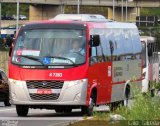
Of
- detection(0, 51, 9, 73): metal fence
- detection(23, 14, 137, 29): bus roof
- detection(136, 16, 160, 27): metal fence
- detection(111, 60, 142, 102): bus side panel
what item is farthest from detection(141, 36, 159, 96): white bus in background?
detection(136, 16, 160, 27): metal fence

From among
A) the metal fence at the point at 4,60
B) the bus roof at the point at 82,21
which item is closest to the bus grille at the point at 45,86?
the bus roof at the point at 82,21

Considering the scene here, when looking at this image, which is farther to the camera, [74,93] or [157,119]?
[74,93]

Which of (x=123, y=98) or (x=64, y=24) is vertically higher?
(x=64, y=24)

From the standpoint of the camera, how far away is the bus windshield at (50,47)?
24969mm

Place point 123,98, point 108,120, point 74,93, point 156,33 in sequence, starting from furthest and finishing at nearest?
point 156,33 < point 123,98 < point 74,93 < point 108,120

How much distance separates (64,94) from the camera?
80.7 feet

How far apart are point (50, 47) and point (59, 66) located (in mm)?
685

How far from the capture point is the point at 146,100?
16797mm

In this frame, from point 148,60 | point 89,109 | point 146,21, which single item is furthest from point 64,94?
point 146,21

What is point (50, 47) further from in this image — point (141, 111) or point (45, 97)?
point (141, 111)

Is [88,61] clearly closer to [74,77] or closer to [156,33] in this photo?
[74,77]

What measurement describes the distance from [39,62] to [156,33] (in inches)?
4178

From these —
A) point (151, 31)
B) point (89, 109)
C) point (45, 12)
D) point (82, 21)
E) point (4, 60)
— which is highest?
point (82, 21)

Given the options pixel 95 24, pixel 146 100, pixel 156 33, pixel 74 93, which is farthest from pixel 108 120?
pixel 156 33
